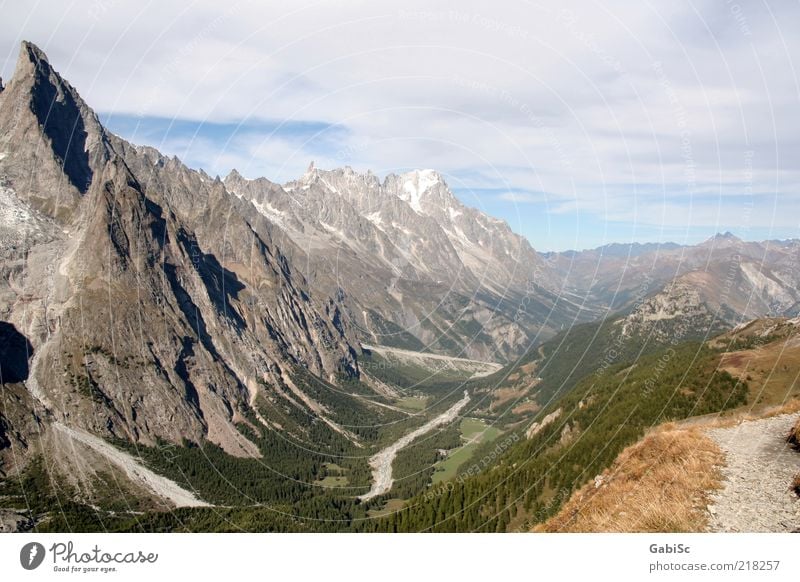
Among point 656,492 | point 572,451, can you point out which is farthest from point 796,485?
point 572,451

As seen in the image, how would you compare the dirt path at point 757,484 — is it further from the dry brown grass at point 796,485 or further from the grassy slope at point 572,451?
the grassy slope at point 572,451

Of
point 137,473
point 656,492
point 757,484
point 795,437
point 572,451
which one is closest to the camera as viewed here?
point 757,484

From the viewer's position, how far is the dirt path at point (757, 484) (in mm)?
20500

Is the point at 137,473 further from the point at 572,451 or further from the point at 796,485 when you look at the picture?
the point at 796,485

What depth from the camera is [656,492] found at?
23594mm

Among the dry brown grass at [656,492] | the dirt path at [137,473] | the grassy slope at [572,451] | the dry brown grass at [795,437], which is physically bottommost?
the dirt path at [137,473]

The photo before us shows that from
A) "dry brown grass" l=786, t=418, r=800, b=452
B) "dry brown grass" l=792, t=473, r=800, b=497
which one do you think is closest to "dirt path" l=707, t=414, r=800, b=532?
"dry brown grass" l=792, t=473, r=800, b=497

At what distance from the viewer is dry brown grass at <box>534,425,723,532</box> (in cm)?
2153

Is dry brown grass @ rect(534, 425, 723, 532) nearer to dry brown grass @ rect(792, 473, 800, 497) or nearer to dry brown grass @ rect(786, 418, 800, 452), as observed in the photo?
dry brown grass @ rect(792, 473, 800, 497)

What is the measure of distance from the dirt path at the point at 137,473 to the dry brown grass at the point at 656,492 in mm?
142657

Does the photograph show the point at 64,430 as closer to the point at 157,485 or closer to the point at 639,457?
the point at 157,485

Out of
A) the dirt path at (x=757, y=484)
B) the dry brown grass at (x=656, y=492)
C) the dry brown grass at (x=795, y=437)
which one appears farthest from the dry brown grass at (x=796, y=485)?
the dry brown grass at (x=795, y=437)

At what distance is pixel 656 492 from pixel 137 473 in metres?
166
